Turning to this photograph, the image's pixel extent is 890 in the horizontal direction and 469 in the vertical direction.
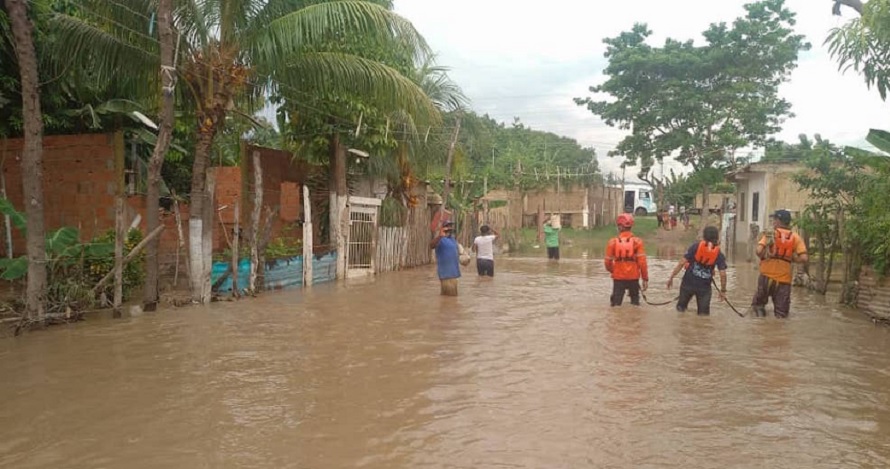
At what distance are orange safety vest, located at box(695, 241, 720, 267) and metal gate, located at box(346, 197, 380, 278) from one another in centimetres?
854

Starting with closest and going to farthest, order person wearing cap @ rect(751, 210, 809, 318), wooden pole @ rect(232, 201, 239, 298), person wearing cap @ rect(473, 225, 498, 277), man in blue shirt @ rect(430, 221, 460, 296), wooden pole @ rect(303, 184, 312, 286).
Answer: person wearing cap @ rect(751, 210, 809, 318) → wooden pole @ rect(232, 201, 239, 298) → man in blue shirt @ rect(430, 221, 460, 296) → wooden pole @ rect(303, 184, 312, 286) → person wearing cap @ rect(473, 225, 498, 277)

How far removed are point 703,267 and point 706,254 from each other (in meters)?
0.21

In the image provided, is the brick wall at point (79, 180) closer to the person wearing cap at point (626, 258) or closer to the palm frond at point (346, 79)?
the palm frond at point (346, 79)

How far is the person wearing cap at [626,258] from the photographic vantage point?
9.78 m

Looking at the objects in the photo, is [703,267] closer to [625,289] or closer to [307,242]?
[625,289]

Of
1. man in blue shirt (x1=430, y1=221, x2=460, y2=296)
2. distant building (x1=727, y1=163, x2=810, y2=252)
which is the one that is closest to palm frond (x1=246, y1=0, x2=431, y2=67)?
man in blue shirt (x1=430, y1=221, x2=460, y2=296)

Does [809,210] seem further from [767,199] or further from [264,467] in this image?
[264,467]

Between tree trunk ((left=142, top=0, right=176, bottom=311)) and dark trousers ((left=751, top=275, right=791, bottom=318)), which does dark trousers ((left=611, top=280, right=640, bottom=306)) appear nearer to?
dark trousers ((left=751, top=275, right=791, bottom=318))

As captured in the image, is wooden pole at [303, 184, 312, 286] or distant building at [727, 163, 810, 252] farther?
distant building at [727, 163, 810, 252]

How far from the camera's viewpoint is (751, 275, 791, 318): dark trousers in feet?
32.0

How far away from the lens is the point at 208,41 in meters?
11.2

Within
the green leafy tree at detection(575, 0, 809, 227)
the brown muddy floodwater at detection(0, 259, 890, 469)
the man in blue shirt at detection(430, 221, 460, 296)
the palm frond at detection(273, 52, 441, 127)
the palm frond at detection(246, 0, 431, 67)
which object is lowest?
the brown muddy floodwater at detection(0, 259, 890, 469)

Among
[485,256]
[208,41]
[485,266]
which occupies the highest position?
[208,41]

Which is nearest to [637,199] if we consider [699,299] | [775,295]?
[775,295]
